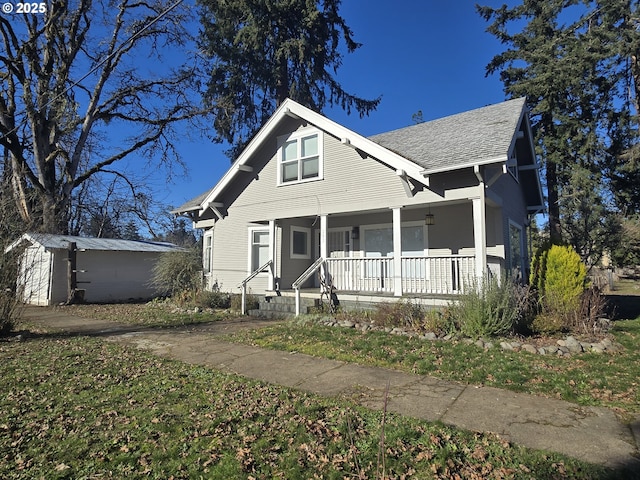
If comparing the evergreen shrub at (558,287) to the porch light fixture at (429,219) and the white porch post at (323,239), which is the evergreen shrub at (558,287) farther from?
the white porch post at (323,239)

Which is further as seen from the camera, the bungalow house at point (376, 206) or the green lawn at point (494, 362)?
the bungalow house at point (376, 206)

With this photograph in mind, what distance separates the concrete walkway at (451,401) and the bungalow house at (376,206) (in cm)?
430

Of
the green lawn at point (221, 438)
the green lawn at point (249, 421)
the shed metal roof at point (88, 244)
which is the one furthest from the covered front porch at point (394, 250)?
the shed metal roof at point (88, 244)

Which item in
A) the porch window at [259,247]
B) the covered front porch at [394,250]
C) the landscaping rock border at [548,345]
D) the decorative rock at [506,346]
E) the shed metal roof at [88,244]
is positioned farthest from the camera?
the shed metal roof at [88,244]

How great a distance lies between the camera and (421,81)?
23.3 meters

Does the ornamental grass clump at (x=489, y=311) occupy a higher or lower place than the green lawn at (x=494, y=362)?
higher

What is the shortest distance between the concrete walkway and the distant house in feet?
41.3

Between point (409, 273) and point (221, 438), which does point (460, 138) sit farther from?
point (221, 438)

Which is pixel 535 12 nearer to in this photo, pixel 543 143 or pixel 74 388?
pixel 543 143

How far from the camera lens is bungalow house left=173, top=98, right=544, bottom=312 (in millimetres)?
9789

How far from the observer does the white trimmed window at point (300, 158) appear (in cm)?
1271

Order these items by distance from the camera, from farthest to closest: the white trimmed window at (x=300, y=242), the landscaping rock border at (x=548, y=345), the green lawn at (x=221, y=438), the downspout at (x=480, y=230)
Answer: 1. the white trimmed window at (x=300, y=242)
2. the downspout at (x=480, y=230)
3. the landscaping rock border at (x=548, y=345)
4. the green lawn at (x=221, y=438)

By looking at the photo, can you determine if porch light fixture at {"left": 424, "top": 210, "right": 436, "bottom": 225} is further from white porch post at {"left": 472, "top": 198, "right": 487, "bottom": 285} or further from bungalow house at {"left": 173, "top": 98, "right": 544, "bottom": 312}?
white porch post at {"left": 472, "top": 198, "right": 487, "bottom": 285}

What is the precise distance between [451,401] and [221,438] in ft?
8.98
